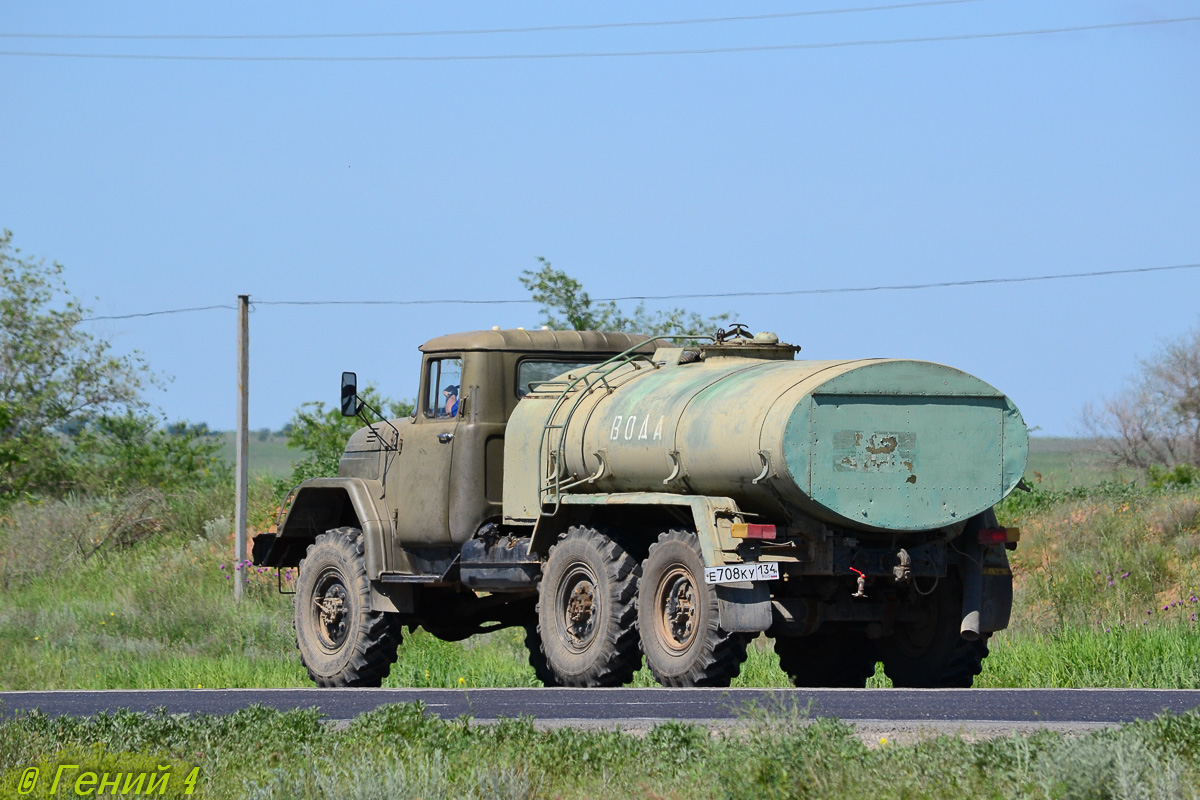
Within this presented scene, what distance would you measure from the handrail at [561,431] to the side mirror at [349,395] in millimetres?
1901

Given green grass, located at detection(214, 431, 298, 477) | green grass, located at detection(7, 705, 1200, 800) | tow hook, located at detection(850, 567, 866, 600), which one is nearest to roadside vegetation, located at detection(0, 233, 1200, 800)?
green grass, located at detection(7, 705, 1200, 800)

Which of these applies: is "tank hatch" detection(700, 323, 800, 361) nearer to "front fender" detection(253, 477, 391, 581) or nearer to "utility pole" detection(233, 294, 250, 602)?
"front fender" detection(253, 477, 391, 581)

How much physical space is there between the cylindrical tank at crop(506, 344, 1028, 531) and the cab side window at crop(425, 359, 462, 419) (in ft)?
9.20

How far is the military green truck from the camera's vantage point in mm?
11977

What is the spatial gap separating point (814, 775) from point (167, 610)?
1780cm

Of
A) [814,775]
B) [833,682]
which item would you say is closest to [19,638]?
[833,682]

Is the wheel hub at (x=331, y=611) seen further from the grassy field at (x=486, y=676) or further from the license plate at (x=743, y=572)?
the license plate at (x=743, y=572)

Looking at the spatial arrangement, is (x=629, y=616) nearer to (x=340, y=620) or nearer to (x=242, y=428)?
(x=340, y=620)

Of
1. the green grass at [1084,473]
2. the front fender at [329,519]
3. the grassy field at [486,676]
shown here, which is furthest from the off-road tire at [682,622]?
the green grass at [1084,473]

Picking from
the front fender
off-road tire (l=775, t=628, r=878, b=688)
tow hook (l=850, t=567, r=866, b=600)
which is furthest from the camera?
the front fender

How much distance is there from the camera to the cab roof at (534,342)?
1543 centimetres

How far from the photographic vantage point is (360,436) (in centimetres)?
1661

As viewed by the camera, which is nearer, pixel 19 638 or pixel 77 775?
pixel 77 775

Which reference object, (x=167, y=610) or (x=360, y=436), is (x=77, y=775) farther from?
(x=167, y=610)
